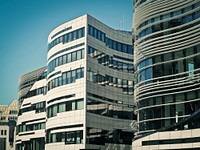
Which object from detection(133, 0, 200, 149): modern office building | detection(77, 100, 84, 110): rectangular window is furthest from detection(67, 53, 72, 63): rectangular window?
detection(133, 0, 200, 149): modern office building

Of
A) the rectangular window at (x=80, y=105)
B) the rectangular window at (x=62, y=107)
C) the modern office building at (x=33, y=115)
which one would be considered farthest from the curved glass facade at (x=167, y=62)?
the modern office building at (x=33, y=115)

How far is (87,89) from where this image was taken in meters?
66.3

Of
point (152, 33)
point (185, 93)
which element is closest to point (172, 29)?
point (152, 33)

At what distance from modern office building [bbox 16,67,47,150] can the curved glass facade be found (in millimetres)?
39646

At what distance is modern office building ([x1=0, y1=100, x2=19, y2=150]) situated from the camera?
121806 mm

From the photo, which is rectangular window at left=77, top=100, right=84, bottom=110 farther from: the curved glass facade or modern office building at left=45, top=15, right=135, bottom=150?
the curved glass facade

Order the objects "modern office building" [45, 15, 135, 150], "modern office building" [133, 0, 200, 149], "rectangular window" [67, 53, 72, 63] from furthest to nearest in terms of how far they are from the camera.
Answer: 1. "rectangular window" [67, 53, 72, 63]
2. "modern office building" [45, 15, 135, 150]
3. "modern office building" [133, 0, 200, 149]

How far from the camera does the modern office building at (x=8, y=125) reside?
121806mm

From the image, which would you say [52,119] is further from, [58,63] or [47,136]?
[58,63]

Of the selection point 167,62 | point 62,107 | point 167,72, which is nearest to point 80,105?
point 62,107

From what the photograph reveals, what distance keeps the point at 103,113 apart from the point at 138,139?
2436cm

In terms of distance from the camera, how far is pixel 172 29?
4466 centimetres

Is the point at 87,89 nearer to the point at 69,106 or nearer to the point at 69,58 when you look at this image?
the point at 69,106

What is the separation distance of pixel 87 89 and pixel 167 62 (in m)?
24.2
